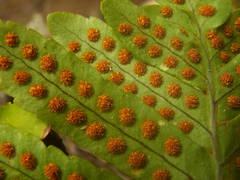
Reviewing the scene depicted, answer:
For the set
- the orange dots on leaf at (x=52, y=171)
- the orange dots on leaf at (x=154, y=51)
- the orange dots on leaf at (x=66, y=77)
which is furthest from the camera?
the orange dots on leaf at (x=154, y=51)

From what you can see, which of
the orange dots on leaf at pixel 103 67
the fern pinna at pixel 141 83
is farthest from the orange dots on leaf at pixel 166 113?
the orange dots on leaf at pixel 103 67

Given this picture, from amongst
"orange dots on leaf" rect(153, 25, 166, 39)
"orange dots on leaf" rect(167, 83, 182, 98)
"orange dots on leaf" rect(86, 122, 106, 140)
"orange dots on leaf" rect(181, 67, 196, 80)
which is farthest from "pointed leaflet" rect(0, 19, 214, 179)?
"orange dots on leaf" rect(153, 25, 166, 39)

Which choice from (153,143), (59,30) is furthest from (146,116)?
→ (59,30)

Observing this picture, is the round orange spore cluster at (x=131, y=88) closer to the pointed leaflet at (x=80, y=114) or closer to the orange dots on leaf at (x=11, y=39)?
the pointed leaflet at (x=80, y=114)

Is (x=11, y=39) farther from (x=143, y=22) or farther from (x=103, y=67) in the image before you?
(x=143, y=22)

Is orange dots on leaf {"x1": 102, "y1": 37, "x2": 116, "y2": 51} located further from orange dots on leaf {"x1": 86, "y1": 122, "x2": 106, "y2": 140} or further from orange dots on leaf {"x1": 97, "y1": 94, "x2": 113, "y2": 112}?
orange dots on leaf {"x1": 86, "y1": 122, "x2": 106, "y2": 140}

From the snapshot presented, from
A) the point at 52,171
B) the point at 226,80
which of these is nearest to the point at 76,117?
the point at 52,171
